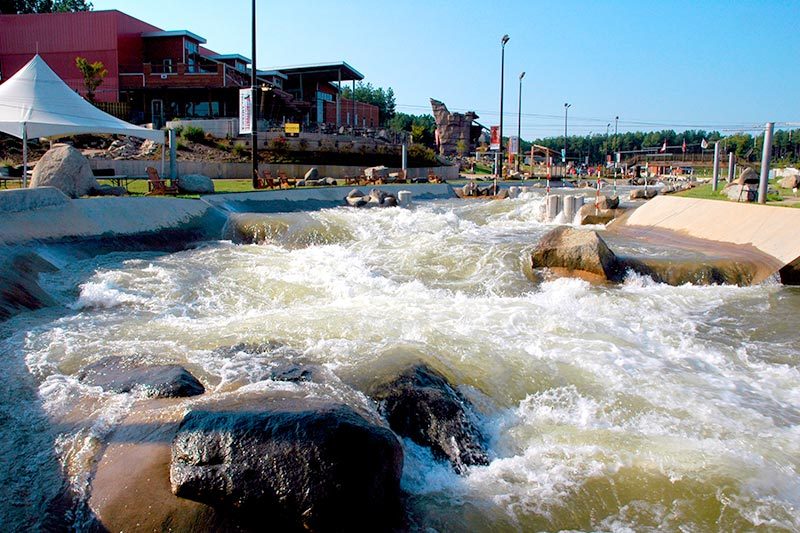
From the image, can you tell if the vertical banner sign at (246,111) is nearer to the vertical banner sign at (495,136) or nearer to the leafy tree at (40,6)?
the vertical banner sign at (495,136)

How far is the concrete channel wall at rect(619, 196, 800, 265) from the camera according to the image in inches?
496

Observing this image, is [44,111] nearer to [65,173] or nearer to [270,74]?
[65,173]

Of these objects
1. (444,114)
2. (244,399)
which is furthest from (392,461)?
(444,114)

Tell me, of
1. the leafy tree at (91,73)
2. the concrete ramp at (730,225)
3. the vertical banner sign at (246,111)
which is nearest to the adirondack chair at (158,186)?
the vertical banner sign at (246,111)

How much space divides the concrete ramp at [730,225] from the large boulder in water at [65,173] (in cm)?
1585

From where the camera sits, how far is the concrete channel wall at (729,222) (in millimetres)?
12609

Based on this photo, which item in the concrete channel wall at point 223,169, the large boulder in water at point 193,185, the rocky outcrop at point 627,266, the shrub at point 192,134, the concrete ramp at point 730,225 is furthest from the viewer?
the shrub at point 192,134

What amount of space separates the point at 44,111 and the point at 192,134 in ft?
61.8

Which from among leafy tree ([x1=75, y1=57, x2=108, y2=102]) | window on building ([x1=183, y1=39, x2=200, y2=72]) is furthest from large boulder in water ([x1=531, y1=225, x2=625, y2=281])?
window on building ([x1=183, y1=39, x2=200, y2=72])

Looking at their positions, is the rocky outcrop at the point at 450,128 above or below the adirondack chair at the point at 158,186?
above

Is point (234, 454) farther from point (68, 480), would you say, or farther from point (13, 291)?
point (13, 291)

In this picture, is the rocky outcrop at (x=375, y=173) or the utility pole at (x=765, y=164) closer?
the utility pole at (x=765, y=164)

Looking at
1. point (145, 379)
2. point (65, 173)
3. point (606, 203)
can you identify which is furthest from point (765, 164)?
point (65, 173)

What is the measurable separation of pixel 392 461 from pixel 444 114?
6767cm
